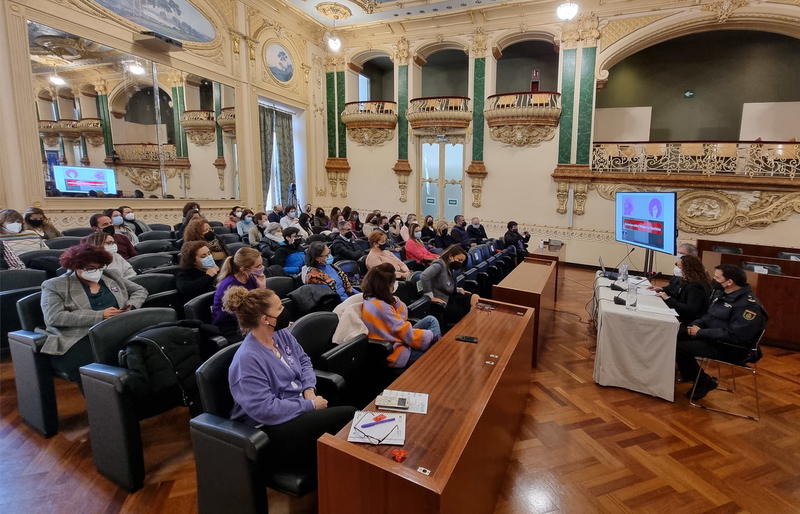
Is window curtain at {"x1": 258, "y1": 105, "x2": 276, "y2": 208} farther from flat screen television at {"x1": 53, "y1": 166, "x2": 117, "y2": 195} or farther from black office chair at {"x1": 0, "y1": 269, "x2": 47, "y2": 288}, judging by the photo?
black office chair at {"x1": 0, "y1": 269, "x2": 47, "y2": 288}

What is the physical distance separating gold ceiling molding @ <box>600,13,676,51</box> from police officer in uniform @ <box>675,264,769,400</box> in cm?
744

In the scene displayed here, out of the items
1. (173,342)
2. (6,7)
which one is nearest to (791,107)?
(173,342)

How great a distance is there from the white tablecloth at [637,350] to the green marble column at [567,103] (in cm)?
655

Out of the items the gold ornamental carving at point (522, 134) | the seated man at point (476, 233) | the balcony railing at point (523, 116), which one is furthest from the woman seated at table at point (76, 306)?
the gold ornamental carving at point (522, 134)

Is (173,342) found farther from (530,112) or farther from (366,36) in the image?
(366,36)

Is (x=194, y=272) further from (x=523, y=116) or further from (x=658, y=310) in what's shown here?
(x=523, y=116)

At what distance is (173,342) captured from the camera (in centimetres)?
201

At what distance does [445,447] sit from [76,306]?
7.78ft

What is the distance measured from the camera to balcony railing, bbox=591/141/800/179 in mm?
7273

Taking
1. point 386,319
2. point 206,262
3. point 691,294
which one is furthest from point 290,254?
point 691,294

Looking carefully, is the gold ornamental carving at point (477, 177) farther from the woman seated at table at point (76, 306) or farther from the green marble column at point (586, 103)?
the woman seated at table at point (76, 306)

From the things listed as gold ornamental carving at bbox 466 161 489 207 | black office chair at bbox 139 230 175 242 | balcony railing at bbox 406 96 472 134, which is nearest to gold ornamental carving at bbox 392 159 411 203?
balcony railing at bbox 406 96 472 134

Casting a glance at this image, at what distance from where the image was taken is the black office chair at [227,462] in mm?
1482

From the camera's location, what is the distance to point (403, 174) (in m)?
10.6
